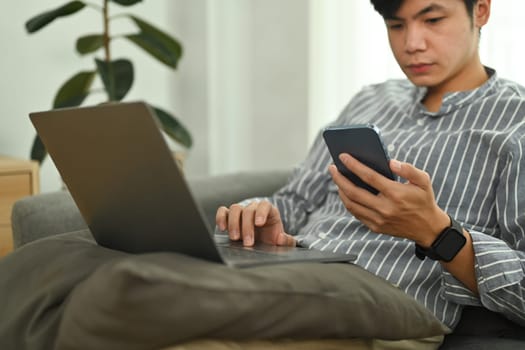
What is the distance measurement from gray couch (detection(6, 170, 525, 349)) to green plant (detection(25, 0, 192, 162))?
2.24 feet

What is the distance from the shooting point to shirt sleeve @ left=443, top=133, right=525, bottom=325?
124cm

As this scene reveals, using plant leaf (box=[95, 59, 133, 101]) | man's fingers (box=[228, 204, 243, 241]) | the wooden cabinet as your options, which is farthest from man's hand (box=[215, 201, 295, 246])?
plant leaf (box=[95, 59, 133, 101])

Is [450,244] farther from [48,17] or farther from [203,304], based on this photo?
[48,17]

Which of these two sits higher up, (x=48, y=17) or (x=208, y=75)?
(x=48, y=17)

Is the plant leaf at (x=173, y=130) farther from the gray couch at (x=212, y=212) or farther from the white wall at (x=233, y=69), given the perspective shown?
the gray couch at (x=212, y=212)

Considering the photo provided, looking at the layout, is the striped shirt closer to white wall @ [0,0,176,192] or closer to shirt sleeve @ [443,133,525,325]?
shirt sleeve @ [443,133,525,325]

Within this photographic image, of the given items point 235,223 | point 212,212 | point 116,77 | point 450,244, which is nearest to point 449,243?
point 450,244

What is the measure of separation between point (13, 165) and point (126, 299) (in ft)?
4.72

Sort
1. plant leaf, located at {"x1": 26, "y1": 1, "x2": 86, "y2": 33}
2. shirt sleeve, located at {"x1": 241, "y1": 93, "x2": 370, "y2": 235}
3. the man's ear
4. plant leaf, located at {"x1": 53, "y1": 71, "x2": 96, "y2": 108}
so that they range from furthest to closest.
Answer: plant leaf, located at {"x1": 53, "y1": 71, "x2": 96, "y2": 108}
plant leaf, located at {"x1": 26, "y1": 1, "x2": 86, "y2": 33}
shirt sleeve, located at {"x1": 241, "y1": 93, "x2": 370, "y2": 235}
the man's ear

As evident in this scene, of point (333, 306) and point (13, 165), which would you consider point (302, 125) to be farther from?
point (333, 306)

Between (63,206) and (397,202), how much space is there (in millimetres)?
721

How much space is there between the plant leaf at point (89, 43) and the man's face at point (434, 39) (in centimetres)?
126

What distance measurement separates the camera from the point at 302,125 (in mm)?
2873

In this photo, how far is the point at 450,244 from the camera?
122cm
